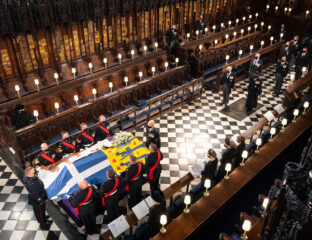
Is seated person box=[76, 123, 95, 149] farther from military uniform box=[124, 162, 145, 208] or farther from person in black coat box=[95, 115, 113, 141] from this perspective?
military uniform box=[124, 162, 145, 208]

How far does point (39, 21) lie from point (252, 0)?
14.6 m

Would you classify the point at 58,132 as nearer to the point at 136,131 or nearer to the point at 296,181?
the point at 136,131

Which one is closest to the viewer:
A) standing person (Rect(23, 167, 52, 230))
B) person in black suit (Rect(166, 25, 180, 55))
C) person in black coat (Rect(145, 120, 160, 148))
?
standing person (Rect(23, 167, 52, 230))

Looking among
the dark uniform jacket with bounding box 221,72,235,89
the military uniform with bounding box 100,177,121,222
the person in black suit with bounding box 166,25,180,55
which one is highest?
the person in black suit with bounding box 166,25,180,55

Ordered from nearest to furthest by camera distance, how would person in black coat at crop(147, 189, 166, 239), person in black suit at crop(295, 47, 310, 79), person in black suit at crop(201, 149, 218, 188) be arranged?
person in black coat at crop(147, 189, 166, 239)
person in black suit at crop(201, 149, 218, 188)
person in black suit at crop(295, 47, 310, 79)

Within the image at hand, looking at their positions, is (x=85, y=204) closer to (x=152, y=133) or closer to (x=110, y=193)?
(x=110, y=193)

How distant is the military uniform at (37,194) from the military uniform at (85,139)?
199 centimetres

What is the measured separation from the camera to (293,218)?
299 cm

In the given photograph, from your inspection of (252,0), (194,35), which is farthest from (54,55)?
(252,0)

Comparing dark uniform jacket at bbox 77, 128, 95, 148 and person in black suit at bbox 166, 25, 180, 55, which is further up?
person in black suit at bbox 166, 25, 180, 55

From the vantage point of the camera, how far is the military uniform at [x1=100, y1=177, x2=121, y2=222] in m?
6.63

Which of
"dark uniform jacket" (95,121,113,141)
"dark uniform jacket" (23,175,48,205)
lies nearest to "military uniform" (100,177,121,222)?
"dark uniform jacket" (23,175,48,205)

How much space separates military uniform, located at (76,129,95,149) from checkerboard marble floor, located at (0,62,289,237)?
2062 millimetres

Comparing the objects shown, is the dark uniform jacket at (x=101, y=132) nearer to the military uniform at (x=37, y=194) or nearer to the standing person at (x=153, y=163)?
the standing person at (x=153, y=163)
